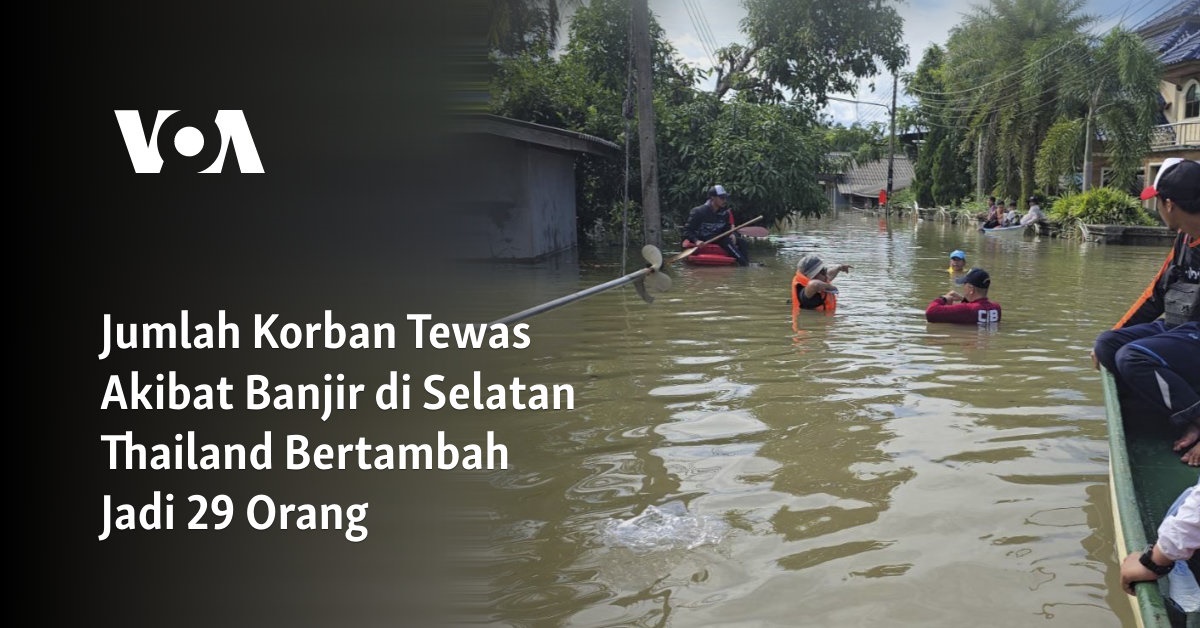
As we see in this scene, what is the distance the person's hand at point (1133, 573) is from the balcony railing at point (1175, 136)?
32.5 meters

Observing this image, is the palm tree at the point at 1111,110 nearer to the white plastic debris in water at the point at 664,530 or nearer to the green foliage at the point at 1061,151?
the green foliage at the point at 1061,151

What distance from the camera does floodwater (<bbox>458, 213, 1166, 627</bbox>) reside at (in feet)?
13.4

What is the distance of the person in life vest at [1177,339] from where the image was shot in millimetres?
4656

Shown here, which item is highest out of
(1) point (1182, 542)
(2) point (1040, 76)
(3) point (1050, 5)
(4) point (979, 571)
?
(3) point (1050, 5)

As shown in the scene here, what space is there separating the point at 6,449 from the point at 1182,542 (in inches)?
188

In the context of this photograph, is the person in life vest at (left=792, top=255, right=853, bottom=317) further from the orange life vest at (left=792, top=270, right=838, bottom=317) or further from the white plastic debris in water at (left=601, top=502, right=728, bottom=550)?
the white plastic debris in water at (left=601, top=502, right=728, bottom=550)

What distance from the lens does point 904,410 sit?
697 centimetres

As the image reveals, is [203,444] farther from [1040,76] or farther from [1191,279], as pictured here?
[1040,76]

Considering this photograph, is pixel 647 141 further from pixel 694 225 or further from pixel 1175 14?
pixel 1175 14

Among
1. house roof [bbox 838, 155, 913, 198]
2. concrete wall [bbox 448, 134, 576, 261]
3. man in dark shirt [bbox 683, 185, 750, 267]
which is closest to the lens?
concrete wall [bbox 448, 134, 576, 261]

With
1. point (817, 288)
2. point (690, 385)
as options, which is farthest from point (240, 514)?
point (817, 288)

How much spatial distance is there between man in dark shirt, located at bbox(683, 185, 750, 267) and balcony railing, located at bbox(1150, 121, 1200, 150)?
2053 centimetres

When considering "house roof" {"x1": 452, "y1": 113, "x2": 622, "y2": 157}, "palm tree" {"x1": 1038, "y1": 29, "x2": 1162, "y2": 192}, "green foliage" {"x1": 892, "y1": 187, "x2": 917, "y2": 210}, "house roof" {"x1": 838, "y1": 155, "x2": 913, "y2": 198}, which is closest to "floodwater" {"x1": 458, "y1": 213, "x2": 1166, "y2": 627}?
"house roof" {"x1": 452, "y1": 113, "x2": 622, "y2": 157}

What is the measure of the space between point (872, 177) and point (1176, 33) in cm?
3438
